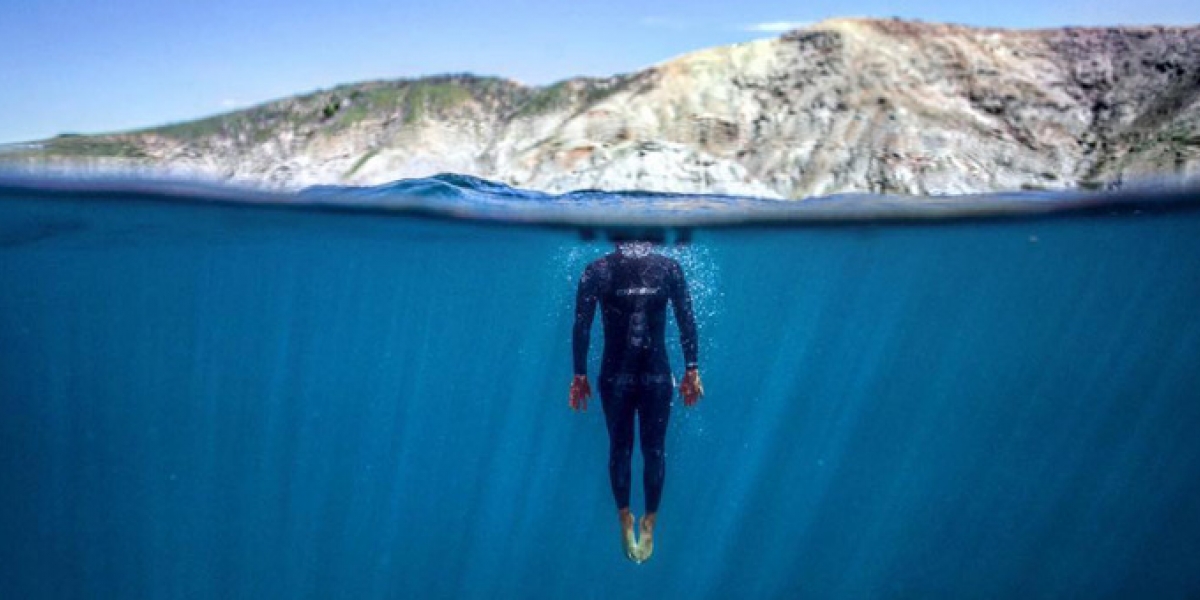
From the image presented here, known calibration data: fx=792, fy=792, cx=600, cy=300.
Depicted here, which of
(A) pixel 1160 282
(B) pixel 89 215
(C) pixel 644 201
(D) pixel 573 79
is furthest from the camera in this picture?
(A) pixel 1160 282

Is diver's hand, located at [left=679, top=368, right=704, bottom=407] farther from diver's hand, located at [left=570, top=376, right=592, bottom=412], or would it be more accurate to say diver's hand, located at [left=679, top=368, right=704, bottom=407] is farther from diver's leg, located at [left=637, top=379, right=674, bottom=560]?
diver's hand, located at [left=570, top=376, right=592, bottom=412]

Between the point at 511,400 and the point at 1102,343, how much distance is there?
3011 cm

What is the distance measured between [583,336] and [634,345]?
0.55 metres

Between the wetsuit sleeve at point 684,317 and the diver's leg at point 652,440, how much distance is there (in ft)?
1.18

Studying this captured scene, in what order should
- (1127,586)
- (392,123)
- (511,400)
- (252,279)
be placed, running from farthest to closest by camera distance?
(511,400) < (252,279) < (1127,586) < (392,123)

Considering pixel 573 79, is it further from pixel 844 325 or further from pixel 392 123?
pixel 844 325

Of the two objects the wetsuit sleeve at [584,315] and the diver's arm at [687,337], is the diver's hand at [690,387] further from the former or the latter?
the wetsuit sleeve at [584,315]

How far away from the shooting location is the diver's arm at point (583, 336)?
684 centimetres

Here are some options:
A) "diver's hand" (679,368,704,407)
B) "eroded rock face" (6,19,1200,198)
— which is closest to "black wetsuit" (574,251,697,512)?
"diver's hand" (679,368,704,407)

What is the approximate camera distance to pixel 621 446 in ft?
23.8

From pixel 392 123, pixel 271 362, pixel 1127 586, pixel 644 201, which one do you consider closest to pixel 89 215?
pixel 392 123

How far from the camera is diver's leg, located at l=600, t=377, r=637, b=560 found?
7.18 m

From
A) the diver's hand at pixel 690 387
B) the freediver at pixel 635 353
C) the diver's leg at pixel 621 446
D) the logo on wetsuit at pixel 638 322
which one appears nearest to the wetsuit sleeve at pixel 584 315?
the freediver at pixel 635 353

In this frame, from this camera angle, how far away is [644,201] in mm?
12203
